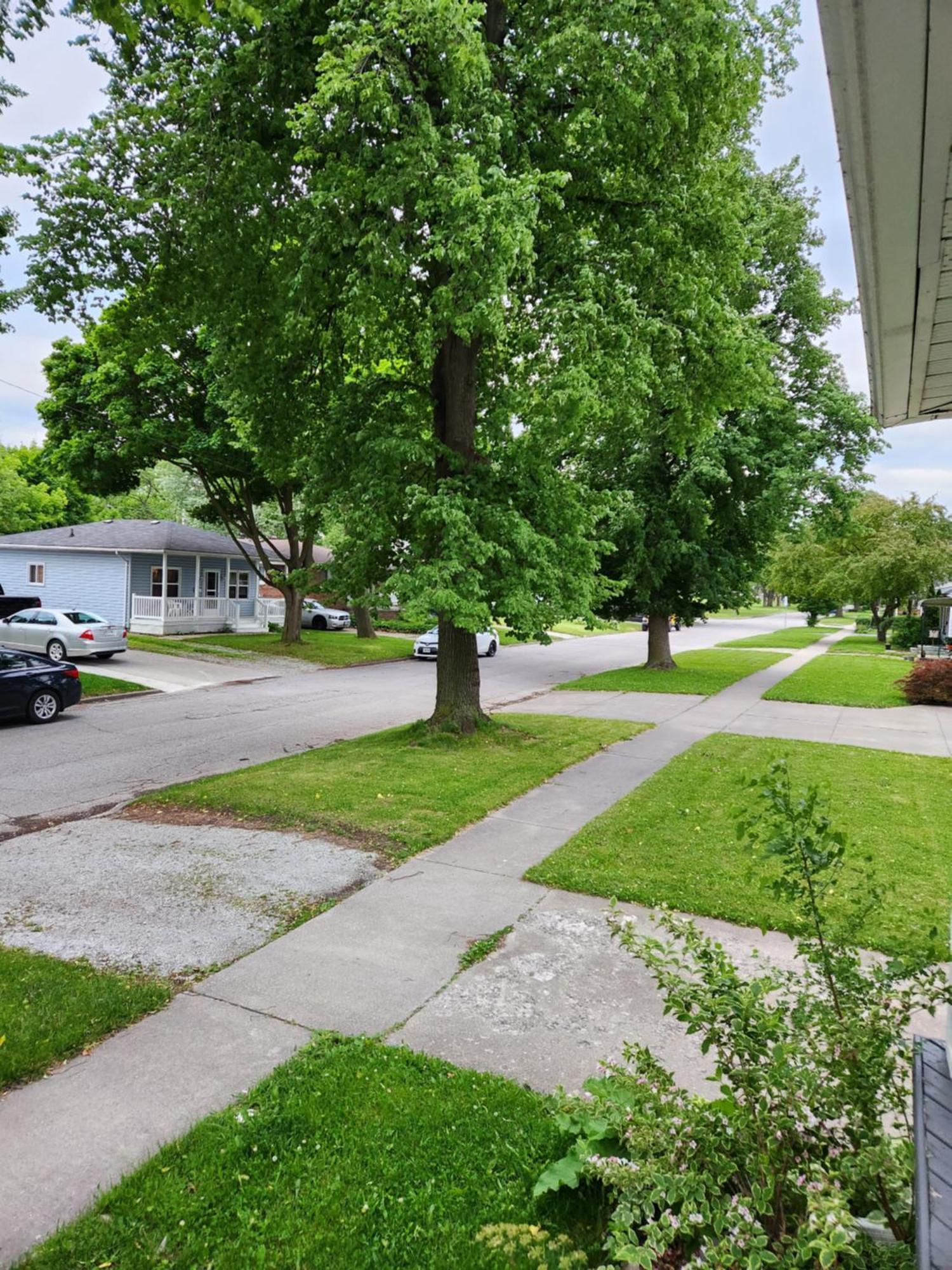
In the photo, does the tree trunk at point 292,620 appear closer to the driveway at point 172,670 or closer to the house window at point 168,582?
the driveway at point 172,670

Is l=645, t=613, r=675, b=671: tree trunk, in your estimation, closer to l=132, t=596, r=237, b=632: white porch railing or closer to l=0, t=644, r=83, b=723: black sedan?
l=0, t=644, r=83, b=723: black sedan

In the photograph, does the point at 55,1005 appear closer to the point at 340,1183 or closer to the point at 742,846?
the point at 340,1183

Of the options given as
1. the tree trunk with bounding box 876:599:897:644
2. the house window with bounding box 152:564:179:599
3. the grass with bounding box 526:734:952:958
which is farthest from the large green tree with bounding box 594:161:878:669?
the tree trunk with bounding box 876:599:897:644

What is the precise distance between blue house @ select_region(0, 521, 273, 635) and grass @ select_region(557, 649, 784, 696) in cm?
1644

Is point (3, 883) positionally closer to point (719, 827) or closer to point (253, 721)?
point (719, 827)

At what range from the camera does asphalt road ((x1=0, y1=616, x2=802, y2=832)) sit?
28.5ft

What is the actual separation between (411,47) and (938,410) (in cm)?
763

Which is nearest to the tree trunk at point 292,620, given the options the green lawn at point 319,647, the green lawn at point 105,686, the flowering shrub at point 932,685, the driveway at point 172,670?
the green lawn at point 319,647

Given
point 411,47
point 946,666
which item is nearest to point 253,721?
point 411,47

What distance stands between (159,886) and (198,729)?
7269 millimetres

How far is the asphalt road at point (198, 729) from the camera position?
868cm

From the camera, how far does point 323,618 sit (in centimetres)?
3472

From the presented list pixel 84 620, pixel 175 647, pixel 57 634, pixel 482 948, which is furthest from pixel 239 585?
pixel 482 948

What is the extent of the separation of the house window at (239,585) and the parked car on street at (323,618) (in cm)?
266
